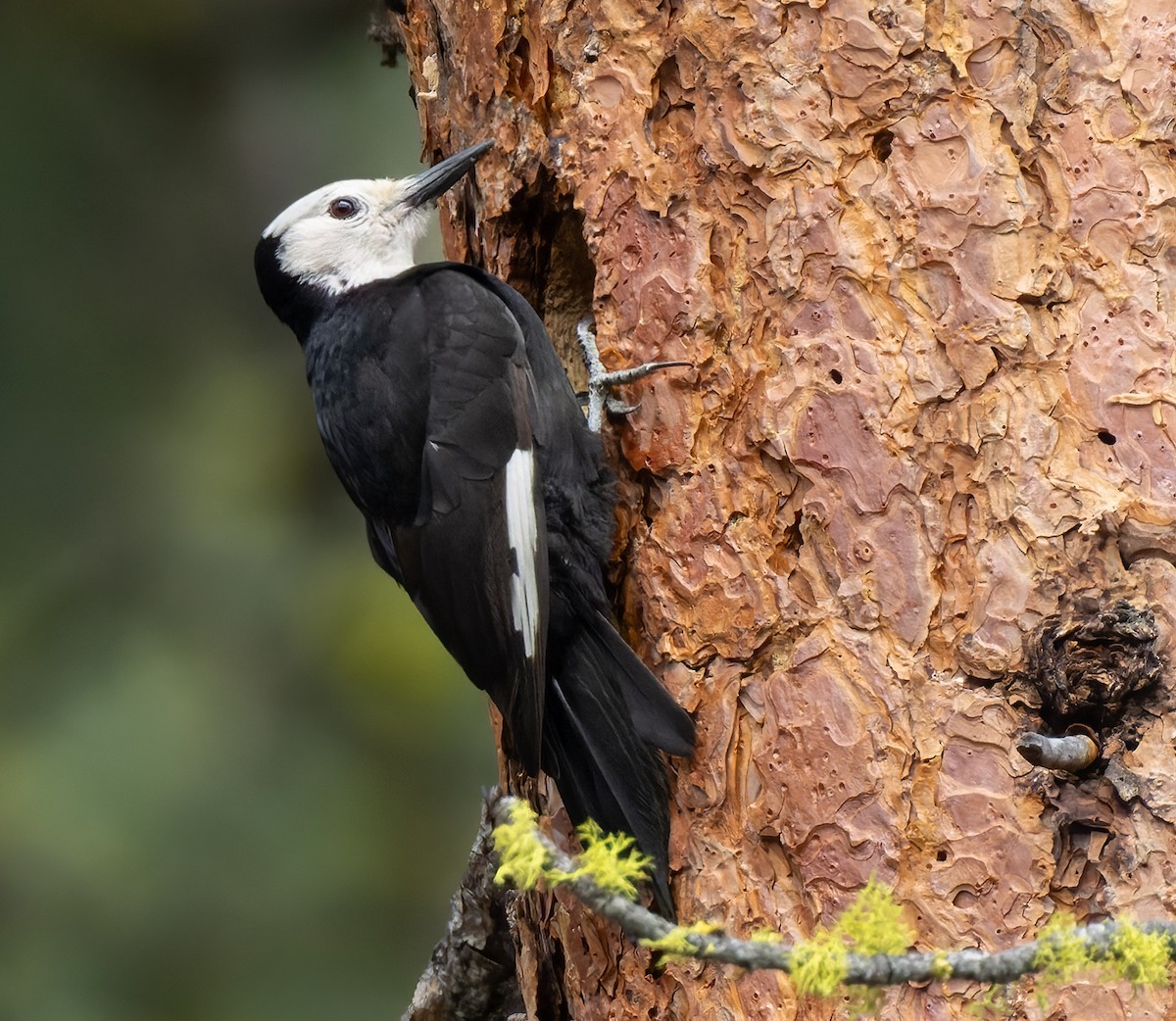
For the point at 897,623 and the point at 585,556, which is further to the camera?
the point at 585,556

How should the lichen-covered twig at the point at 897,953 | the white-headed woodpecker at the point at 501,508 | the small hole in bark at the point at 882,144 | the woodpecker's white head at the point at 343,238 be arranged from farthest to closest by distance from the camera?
the woodpecker's white head at the point at 343,238 → the white-headed woodpecker at the point at 501,508 → the small hole in bark at the point at 882,144 → the lichen-covered twig at the point at 897,953

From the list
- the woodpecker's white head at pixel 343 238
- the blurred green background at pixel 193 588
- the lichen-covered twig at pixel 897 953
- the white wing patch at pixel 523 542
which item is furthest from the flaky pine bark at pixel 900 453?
the blurred green background at pixel 193 588

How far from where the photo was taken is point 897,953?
1.39 meters

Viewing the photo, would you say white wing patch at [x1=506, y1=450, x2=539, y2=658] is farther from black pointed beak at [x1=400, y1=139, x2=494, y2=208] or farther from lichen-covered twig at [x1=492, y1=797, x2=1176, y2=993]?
lichen-covered twig at [x1=492, y1=797, x2=1176, y2=993]

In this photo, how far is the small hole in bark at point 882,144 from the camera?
7.13 feet

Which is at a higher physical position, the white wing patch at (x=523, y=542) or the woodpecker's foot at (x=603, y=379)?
the woodpecker's foot at (x=603, y=379)

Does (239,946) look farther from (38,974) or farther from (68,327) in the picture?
(68,327)

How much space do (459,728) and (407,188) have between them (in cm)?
191

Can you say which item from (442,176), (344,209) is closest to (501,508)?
(442,176)

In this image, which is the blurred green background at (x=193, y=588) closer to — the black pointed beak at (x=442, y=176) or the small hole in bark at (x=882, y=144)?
the black pointed beak at (x=442, y=176)

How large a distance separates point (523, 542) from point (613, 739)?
41 cm

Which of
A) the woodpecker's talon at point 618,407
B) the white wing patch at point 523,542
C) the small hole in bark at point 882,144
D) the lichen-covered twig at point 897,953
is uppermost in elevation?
the small hole in bark at point 882,144

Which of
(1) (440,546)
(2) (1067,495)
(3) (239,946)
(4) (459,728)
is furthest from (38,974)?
(2) (1067,495)

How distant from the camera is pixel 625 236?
239 centimetres
